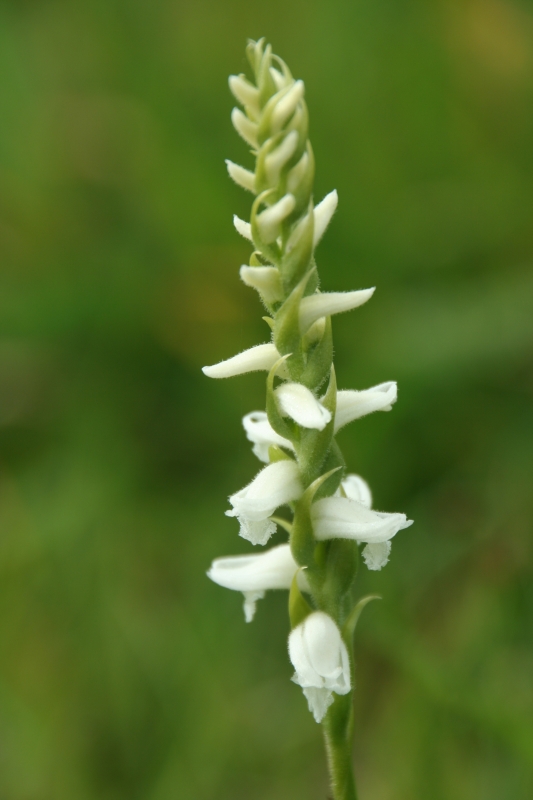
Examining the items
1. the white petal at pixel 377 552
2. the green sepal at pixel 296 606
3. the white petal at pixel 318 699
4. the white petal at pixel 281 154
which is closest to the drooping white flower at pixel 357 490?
the white petal at pixel 377 552

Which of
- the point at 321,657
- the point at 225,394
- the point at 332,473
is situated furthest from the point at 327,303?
the point at 225,394

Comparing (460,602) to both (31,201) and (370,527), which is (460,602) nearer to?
(370,527)

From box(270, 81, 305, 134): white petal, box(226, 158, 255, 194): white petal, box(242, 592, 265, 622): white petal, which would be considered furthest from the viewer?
box(242, 592, 265, 622): white petal

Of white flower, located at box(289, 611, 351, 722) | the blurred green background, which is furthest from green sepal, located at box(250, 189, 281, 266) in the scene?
the blurred green background

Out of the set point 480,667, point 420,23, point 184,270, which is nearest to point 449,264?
point 184,270

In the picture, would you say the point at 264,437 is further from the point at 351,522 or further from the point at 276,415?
the point at 351,522

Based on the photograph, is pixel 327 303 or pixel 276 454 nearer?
pixel 327 303

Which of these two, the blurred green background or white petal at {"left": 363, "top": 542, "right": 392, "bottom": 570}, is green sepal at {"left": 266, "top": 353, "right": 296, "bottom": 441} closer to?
white petal at {"left": 363, "top": 542, "right": 392, "bottom": 570}
